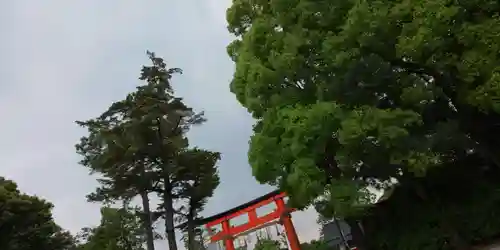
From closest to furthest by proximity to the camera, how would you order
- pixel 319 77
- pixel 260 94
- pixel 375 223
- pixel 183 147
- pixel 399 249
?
pixel 319 77 → pixel 260 94 → pixel 399 249 → pixel 375 223 → pixel 183 147

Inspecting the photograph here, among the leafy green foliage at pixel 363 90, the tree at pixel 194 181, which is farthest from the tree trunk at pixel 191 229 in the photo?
the leafy green foliage at pixel 363 90

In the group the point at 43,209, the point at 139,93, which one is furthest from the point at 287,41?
the point at 43,209

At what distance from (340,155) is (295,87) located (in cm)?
177

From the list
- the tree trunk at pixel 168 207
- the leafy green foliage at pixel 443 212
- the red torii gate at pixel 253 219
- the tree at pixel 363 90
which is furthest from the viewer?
the tree trunk at pixel 168 207

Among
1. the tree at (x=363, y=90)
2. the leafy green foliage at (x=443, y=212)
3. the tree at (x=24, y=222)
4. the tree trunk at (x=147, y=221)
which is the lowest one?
the leafy green foliage at (x=443, y=212)

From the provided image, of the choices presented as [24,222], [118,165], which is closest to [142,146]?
[118,165]

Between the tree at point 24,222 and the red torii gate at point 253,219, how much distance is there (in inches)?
245

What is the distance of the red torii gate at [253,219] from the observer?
13.5 metres

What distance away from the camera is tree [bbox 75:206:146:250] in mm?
15555

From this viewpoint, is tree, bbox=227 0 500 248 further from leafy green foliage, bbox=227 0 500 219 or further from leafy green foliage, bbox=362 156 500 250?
leafy green foliage, bbox=362 156 500 250

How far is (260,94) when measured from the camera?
27.7 ft

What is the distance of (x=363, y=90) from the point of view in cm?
748

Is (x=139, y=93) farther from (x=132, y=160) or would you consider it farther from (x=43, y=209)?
(x=43, y=209)

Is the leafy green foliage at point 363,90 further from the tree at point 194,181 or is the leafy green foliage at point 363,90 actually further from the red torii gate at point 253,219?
the tree at point 194,181
